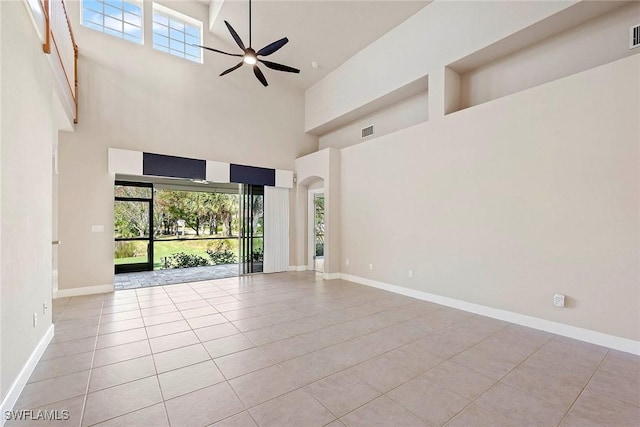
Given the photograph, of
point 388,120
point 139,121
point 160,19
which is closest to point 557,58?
point 388,120

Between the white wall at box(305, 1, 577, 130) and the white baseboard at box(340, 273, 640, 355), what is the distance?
4074 millimetres

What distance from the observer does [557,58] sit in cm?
425

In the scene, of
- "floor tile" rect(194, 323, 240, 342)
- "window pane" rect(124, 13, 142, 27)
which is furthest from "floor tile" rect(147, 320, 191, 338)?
"window pane" rect(124, 13, 142, 27)

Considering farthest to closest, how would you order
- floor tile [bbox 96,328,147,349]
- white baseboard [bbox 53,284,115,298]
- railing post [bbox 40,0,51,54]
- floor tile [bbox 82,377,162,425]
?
1. white baseboard [bbox 53,284,115,298]
2. floor tile [bbox 96,328,147,349]
3. railing post [bbox 40,0,51,54]
4. floor tile [bbox 82,377,162,425]

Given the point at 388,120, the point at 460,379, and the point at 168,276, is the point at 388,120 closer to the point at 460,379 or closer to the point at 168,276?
the point at 460,379

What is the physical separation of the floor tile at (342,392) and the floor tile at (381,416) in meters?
0.06

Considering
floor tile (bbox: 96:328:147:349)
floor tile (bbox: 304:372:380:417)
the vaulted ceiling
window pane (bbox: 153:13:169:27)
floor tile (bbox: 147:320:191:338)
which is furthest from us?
window pane (bbox: 153:13:169:27)

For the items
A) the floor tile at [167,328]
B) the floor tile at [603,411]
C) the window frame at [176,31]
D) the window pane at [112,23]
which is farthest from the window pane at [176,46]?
the floor tile at [603,411]

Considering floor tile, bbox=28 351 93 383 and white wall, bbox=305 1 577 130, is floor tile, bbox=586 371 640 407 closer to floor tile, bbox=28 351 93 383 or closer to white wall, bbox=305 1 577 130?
white wall, bbox=305 1 577 130

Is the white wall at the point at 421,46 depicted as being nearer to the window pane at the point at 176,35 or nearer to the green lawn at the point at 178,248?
the window pane at the point at 176,35

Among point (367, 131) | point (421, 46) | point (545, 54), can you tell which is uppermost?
point (421, 46)

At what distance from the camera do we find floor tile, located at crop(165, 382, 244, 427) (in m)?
2.05

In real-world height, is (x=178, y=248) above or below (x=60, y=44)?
below

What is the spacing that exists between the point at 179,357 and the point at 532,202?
15.5 ft
